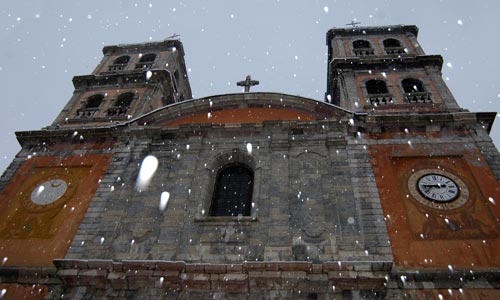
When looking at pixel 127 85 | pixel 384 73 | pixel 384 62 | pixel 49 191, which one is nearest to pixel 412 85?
pixel 384 73

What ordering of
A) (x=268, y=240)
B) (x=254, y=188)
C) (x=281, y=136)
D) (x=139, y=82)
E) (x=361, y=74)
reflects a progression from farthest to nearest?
1. (x=139, y=82)
2. (x=361, y=74)
3. (x=281, y=136)
4. (x=254, y=188)
5. (x=268, y=240)

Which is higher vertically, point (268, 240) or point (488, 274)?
point (268, 240)

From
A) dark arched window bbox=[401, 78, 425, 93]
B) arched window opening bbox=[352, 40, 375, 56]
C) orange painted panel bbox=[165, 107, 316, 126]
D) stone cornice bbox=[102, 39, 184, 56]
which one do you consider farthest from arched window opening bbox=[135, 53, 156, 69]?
dark arched window bbox=[401, 78, 425, 93]

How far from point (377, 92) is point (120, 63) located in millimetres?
11899

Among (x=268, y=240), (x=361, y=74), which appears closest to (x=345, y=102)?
(x=361, y=74)

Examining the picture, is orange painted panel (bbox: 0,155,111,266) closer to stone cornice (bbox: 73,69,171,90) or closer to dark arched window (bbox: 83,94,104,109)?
dark arched window (bbox: 83,94,104,109)

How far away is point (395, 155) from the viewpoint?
1351 centimetres

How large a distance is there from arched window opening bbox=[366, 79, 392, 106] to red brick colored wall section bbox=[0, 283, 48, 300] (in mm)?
11947

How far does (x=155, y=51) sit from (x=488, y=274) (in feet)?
58.6

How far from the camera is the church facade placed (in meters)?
10.4

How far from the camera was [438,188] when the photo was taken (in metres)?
12.4

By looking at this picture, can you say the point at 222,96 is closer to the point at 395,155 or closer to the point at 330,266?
the point at 395,155

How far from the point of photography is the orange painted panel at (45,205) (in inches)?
475

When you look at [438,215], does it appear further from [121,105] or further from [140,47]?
[140,47]
